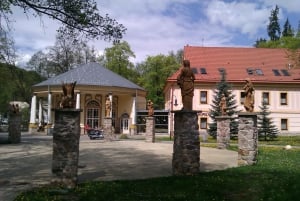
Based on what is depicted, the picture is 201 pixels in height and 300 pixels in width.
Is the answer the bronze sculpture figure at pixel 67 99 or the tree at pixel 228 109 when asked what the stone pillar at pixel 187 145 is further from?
the tree at pixel 228 109

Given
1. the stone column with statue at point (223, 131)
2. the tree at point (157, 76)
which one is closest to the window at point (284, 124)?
the stone column with statue at point (223, 131)

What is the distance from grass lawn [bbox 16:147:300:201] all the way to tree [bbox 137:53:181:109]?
177ft

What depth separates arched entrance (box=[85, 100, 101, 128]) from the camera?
42.9 m

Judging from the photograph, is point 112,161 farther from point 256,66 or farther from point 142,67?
point 142,67

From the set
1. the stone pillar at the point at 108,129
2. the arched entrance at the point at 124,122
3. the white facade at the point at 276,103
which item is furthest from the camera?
the arched entrance at the point at 124,122

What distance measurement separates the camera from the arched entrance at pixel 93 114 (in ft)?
141

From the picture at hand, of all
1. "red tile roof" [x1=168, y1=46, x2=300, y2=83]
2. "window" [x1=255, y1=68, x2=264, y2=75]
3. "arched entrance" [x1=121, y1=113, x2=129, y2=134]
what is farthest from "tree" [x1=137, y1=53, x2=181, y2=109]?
"window" [x1=255, y1=68, x2=264, y2=75]

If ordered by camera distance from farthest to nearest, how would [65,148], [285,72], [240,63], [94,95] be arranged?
[240,63]
[285,72]
[94,95]
[65,148]

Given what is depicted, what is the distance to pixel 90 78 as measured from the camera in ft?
140

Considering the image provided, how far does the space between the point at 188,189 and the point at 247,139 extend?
213 inches

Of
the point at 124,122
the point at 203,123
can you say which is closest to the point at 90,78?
the point at 124,122

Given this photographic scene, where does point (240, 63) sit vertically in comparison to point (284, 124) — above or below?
above

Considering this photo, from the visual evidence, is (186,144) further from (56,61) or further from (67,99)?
(56,61)

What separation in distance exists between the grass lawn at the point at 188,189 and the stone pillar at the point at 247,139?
283 centimetres
